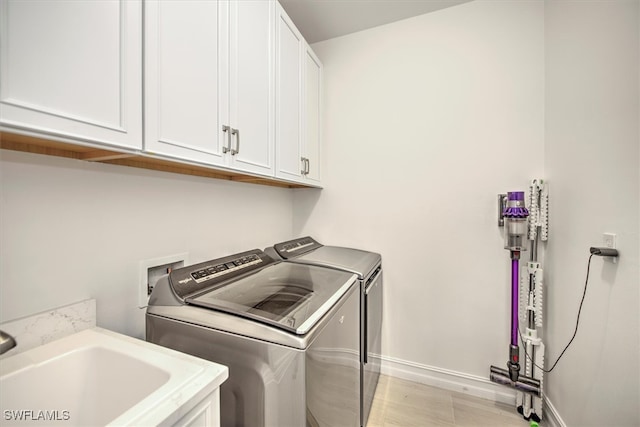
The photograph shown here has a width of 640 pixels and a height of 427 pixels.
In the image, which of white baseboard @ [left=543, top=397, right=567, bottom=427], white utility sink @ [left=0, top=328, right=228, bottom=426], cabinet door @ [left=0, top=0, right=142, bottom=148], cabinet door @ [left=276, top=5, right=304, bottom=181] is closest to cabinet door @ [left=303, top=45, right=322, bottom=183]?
cabinet door @ [left=276, top=5, right=304, bottom=181]

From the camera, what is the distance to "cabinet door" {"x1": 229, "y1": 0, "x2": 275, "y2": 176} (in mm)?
1214

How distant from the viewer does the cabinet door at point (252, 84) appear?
1214mm

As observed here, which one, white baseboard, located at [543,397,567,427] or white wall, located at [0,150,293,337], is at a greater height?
white wall, located at [0,150,293,337]

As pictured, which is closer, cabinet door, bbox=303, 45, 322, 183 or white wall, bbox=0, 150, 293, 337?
white wall, bbox=0, 150, 293, 337

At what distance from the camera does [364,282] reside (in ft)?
4.99

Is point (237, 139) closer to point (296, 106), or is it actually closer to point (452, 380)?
point (296, 106)

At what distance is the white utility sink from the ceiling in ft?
7.29

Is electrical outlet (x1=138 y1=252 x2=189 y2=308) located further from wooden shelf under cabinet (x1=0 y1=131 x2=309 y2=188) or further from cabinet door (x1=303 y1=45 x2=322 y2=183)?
cabinet door (x1=303 y1=45 x2=322 y2=183)

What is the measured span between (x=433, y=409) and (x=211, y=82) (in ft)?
7.48

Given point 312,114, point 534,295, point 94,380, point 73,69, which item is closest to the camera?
point 73,69

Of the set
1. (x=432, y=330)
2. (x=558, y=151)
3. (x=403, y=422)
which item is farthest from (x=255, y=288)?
(x=558, y=151)

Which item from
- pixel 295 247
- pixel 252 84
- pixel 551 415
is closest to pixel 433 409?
pixel 551 415

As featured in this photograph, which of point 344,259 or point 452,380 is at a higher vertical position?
point 344,259

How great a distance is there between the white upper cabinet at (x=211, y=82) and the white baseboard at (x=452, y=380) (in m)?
1.80
